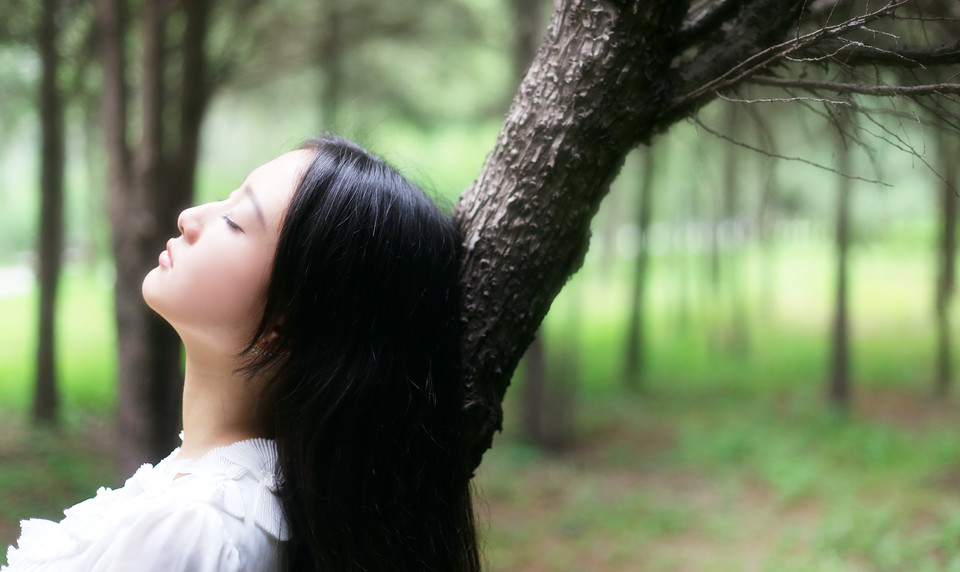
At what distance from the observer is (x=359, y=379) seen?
118 cm

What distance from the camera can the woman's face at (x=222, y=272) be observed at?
120 cm

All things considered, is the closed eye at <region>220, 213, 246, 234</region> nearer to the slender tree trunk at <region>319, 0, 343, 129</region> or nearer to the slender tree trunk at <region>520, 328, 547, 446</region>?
the slender tree trunk at <region>319, 0, 343, 129</region>

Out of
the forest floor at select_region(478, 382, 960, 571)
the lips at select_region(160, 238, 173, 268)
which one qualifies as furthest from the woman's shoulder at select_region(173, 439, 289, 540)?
the forest floor at select_region(478, 382, 960, 571)

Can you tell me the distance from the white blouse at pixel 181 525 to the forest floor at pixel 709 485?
286cm

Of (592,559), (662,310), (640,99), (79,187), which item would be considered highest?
(79,187)

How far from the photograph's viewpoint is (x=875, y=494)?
6457 mm

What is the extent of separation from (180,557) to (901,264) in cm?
1720

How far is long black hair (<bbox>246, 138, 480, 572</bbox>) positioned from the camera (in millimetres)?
1167

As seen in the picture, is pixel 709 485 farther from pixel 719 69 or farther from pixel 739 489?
pixel 719 69

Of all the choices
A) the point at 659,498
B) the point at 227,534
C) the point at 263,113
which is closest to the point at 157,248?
the point at 227,534

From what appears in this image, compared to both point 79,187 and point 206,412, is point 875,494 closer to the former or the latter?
point 206,412

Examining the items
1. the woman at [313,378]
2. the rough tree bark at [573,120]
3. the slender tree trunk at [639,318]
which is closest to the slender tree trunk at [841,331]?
the slender tree trunk at [639,318]

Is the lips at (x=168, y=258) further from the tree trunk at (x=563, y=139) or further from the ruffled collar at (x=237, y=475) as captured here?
the tree trunk at (x=563, y=139)

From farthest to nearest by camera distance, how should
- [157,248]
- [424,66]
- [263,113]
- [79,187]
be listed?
[79,187], [263,113], [424,66], [157,248]
